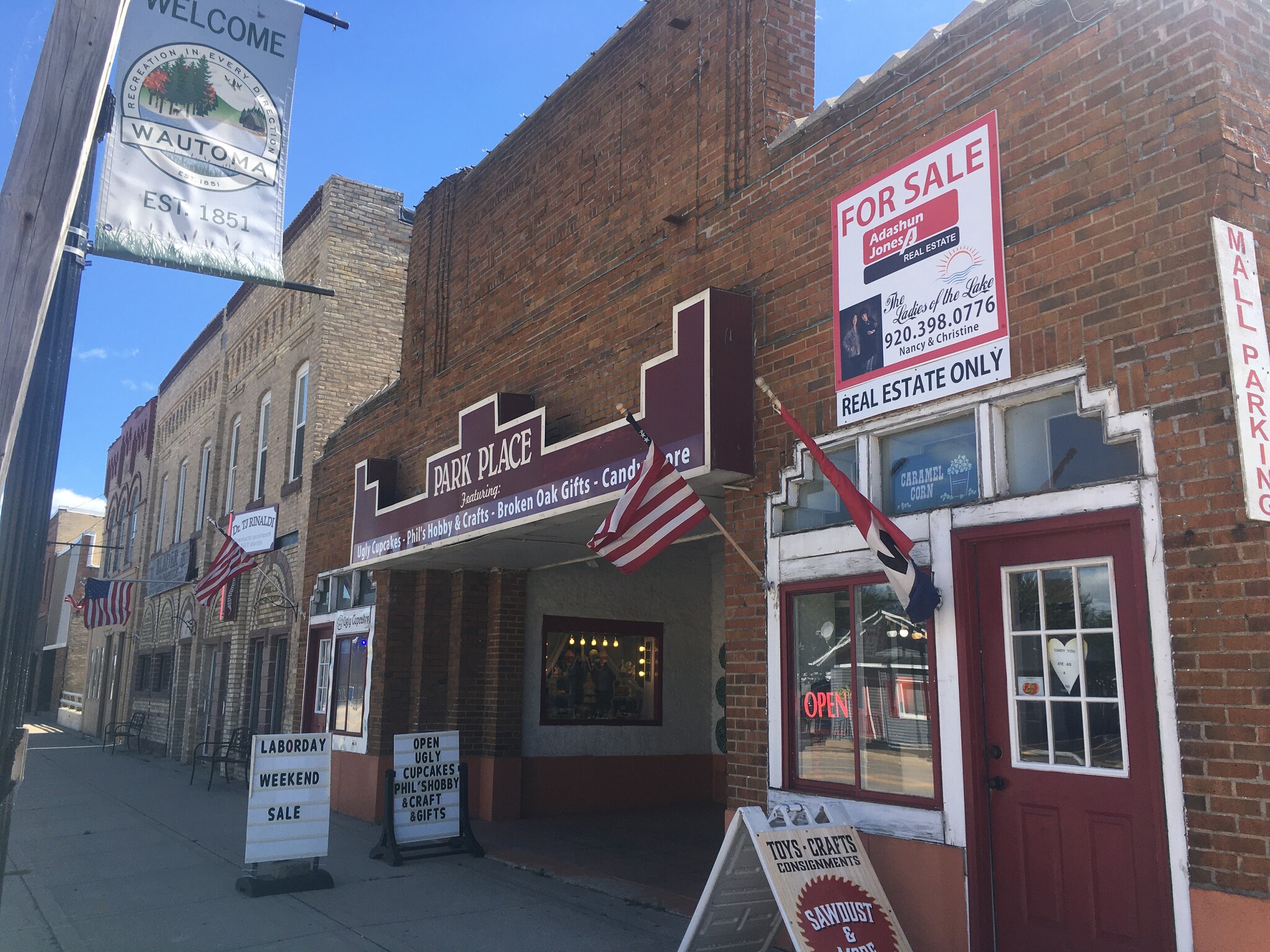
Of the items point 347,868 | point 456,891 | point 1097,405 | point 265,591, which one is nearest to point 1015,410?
point 1097,405

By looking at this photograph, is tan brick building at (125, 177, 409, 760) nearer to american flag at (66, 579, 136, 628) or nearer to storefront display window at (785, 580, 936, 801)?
american flag at (66, 579, 136, 628)

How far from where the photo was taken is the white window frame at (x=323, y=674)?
14.7 m

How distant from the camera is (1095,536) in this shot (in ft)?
16.9

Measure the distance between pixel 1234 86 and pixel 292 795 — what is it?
28.0 ft

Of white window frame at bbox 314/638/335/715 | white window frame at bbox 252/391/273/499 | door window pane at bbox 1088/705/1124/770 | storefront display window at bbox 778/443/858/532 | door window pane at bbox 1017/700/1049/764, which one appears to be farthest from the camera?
white window frame at bbox 252/391/273/499

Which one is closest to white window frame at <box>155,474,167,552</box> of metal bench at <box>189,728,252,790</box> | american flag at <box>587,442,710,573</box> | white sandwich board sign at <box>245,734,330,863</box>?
metal bench at <box>189,728,252,790</box>

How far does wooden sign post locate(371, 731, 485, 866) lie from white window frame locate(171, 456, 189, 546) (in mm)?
18781

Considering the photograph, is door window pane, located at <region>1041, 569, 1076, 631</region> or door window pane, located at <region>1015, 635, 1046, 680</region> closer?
door window pane, located at <region>1041, 569, 1076, 631</region>

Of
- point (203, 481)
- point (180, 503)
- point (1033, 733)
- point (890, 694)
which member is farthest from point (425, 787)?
point (180, 503)

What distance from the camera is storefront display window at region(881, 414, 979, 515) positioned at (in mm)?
5926

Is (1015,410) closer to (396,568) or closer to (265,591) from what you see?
(396,568)

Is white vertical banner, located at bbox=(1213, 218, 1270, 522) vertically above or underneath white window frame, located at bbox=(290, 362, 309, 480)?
underneath

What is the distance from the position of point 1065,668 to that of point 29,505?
5.19 metres

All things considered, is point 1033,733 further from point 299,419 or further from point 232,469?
point 232,469
